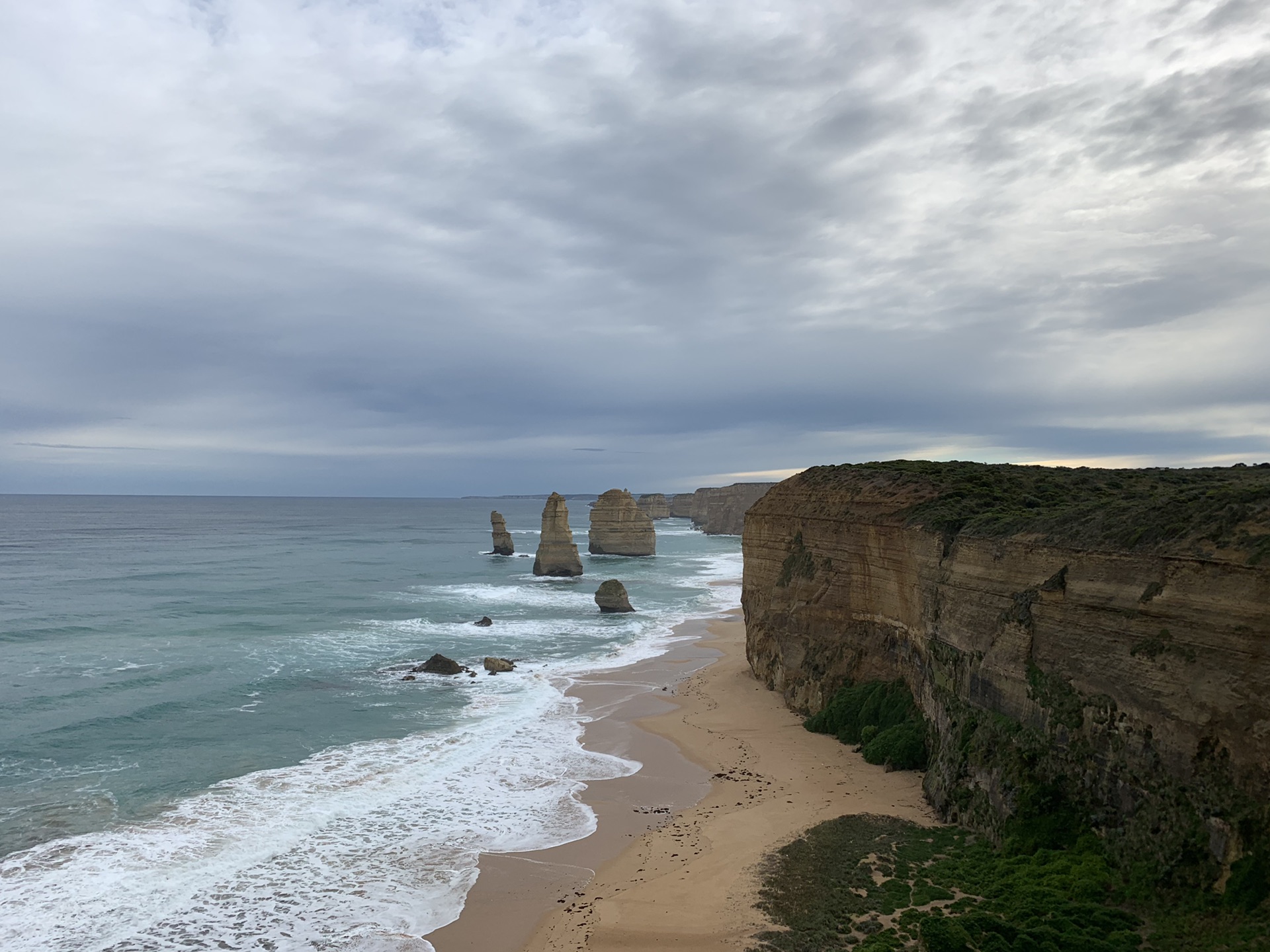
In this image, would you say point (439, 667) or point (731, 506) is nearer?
point (439, 667)

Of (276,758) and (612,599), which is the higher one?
(612,599)

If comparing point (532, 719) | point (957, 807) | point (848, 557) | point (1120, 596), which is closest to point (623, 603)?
point (532, 719)

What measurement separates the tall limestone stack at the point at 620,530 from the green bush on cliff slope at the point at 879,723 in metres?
69.0

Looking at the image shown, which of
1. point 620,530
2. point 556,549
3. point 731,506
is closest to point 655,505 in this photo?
point 731,506

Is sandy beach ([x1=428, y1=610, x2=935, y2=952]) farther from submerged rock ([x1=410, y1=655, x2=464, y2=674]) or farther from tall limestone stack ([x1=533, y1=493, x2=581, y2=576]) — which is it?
tall limestone stack ([x1=533, y1=493, x2=581, y2=576])

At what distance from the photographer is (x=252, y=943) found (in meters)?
12.0

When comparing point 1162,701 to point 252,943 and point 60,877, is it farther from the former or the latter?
point 60,877

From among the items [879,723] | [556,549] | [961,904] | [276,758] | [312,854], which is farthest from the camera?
[556,549]

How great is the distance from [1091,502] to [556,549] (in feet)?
192

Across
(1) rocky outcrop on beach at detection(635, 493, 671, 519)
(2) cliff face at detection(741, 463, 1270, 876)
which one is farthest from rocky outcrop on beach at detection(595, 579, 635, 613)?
(1) rocky outcrop on beach at detection(635, 493, 671, 519)

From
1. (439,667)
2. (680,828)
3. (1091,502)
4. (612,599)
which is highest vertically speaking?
(1091,502)

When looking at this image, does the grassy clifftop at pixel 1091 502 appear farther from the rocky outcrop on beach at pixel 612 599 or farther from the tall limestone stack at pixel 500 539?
the tall limestone stack at pixel 500 539

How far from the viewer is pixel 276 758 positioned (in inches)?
834

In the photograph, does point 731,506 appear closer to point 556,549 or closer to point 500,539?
point 500,539
